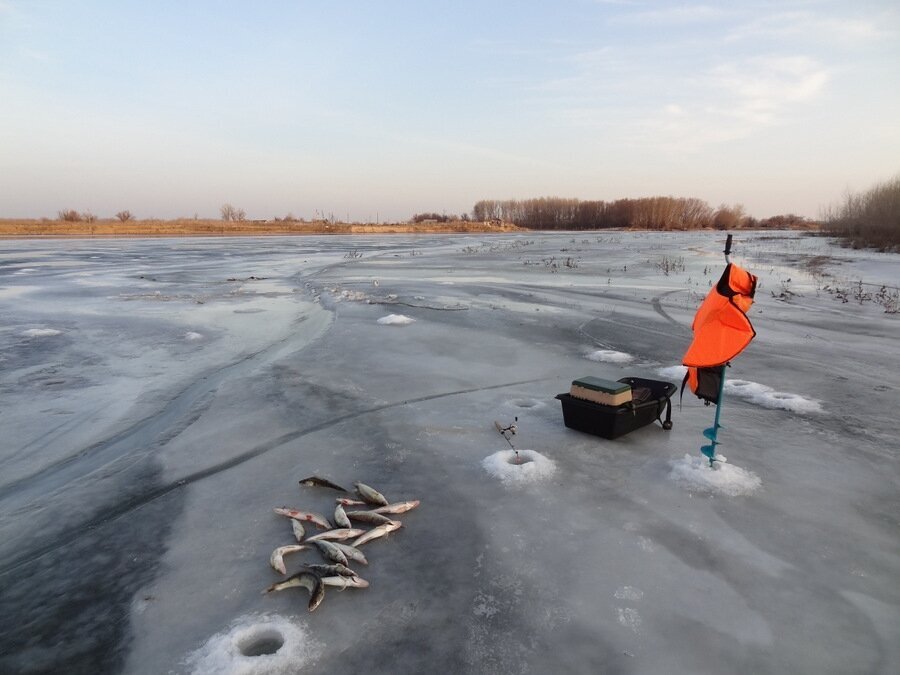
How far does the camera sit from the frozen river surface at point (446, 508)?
7.61ft

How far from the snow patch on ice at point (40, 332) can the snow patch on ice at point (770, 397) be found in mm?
10223

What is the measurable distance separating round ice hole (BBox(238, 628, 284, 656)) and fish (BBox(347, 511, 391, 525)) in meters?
0.92

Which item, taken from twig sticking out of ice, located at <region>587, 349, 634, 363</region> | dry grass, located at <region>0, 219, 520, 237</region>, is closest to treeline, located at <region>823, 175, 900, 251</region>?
twig sticking out of ice, located at <region>587, 349, 634, 363</region>

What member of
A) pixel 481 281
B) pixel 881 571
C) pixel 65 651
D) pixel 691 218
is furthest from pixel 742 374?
pixel 691 218

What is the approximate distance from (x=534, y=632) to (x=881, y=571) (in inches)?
81.8

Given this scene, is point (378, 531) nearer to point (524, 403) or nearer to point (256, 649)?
point (256, 649)

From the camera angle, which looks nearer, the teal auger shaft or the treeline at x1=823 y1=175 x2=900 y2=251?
the teal auger shaft

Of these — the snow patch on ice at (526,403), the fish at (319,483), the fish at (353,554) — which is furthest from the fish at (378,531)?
the snow patch on ice at (526,403)

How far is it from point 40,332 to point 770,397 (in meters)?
10.8

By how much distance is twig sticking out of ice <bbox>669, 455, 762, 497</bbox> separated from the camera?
11.8ft

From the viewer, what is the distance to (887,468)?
3.91m


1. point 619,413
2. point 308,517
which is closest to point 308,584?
point 308,517

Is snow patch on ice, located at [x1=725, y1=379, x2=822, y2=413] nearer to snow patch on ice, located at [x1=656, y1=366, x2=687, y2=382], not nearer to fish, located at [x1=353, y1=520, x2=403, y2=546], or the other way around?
snow patch on ice, located at [x1=656, y1=366, x2=687, y2=382]

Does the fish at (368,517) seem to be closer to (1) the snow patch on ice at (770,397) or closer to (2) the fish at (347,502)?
(2) the fish at (347,502)
